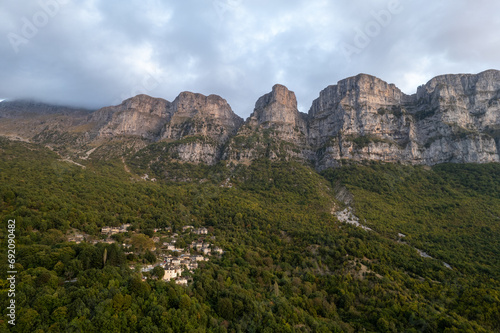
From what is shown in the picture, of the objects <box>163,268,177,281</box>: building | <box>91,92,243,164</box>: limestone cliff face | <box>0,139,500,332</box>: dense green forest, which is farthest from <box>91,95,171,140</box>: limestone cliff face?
<box>163,268,177,281</box>: building

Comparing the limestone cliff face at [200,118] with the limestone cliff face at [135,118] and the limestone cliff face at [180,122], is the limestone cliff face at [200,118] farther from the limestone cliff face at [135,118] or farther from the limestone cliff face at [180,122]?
the limestone cliff face at [135,118]

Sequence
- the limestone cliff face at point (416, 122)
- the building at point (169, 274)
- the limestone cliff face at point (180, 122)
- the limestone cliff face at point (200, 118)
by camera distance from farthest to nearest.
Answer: the limestone cliff face at point (200, 118), the limestone cliff face at point (180, 122), the limestone cliff face at point (416, 122), the building at point (169, 274)

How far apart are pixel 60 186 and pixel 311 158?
10499 cm

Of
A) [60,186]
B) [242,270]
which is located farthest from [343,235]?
[60,186]

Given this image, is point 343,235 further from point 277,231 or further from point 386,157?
point 386,157

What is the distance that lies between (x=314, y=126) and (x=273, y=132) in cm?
2768

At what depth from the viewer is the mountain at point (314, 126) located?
115 meters

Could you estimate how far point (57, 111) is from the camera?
7032 inches

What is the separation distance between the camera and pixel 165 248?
4903 centimetres

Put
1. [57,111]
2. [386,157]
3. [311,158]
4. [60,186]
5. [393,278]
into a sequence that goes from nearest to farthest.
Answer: [393,278] → [60,186] → [386,157] → [311,158] → [57,111]

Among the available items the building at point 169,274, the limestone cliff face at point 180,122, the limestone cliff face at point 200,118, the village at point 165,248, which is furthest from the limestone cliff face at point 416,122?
the building at point 169,274

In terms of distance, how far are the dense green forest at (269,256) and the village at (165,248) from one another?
73.4 inches

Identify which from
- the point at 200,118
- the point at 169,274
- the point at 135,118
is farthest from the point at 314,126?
the point at 169,274

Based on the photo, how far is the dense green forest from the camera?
27.9 m
